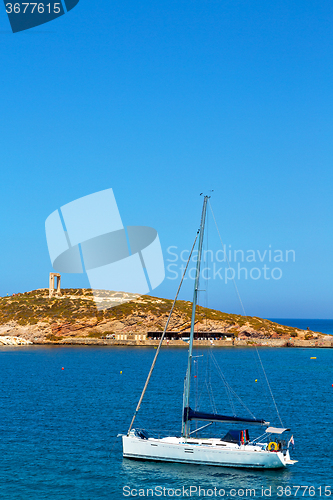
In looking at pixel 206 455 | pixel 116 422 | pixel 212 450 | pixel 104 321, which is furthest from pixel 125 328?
pixel 212 450

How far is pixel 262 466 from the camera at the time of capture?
32531 millimetres

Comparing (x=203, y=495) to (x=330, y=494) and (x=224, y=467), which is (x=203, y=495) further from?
(x=330, y=494)

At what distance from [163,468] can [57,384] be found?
44.6 metres

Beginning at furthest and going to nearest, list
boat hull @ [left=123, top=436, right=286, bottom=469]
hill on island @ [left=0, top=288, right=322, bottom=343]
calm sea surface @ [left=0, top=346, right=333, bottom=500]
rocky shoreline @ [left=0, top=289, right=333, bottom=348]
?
hill on island @ [left=0, top=288, right=322, bottom=343]
rocky shoreline @ [left=0, top=289, right=333, bottom=348]
boat hull @ [left=123, top=436, right=286, bottom=469]
calm sea surface @ [left=0, top=346, right=333, bottom=500]

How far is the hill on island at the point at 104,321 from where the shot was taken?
6348 inches

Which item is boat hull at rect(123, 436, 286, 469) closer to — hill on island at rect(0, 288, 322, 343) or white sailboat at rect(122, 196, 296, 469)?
white sailboat at rect(122, 196, 296, 469)

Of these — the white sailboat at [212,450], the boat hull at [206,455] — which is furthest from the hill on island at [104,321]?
the boat hull at [206,455]

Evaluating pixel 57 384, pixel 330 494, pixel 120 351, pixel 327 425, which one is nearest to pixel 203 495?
pixel 330 494

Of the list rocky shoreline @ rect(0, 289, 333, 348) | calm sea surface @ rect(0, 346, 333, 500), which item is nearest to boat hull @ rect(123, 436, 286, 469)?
calm sea surface @ rect(0, 346, 333, 500)

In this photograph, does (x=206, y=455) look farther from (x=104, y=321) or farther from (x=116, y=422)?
(x=104, y=321)

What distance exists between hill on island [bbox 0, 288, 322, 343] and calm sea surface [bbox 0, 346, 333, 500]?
5542 cm

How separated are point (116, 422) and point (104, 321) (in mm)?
117859

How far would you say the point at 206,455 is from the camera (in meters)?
32.9

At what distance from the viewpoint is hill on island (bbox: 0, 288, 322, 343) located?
161250 millimetres
